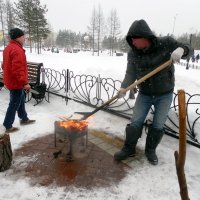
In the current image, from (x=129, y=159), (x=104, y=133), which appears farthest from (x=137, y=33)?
(x=104, y=133)

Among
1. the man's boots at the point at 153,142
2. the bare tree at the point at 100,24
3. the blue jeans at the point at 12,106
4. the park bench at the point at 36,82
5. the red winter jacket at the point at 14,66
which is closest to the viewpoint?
the man's boots at the point at 153,142

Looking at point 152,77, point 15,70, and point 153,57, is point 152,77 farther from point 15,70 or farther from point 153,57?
point 15,70

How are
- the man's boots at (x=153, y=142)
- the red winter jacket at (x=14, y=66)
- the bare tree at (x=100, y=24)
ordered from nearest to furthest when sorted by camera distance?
the man's boots at (x=153, y=142), the red winter jacket at (x=14, y=66), the bare tree at (x=100, y=24)

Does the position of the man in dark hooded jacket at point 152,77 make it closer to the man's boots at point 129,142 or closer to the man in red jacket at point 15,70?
the man's boots at point 129,142

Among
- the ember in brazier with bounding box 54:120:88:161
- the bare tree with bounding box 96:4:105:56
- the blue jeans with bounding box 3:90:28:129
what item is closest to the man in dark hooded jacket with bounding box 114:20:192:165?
the ember in brazier with bounding box 54:120:88:161

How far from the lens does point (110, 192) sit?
325 centimetres

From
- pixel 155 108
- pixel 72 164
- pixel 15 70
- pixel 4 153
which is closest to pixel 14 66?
pixel 15 70

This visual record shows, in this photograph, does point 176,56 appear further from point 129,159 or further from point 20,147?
point 20,147

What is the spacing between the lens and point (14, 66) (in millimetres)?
4688

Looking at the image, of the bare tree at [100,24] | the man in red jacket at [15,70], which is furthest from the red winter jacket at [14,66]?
the bare tree at [100,24]

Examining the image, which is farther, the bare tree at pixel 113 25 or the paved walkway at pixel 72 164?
the bare tree at pixel 113 25

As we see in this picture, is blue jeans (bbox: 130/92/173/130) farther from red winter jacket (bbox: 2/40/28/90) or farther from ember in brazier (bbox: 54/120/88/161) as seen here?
red winter jacket (bbox: 2/40/28/90)

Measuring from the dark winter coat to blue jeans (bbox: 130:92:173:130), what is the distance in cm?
11

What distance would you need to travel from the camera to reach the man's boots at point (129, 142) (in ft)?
13.0
